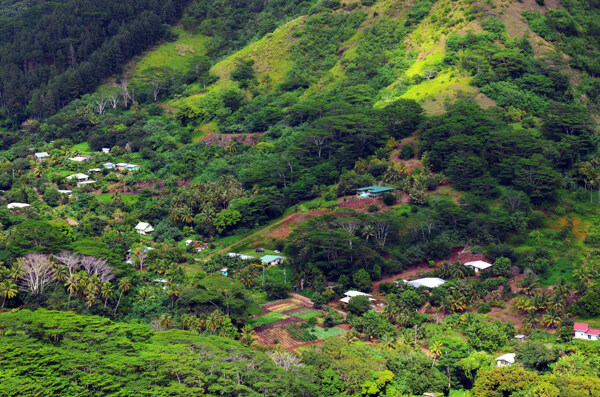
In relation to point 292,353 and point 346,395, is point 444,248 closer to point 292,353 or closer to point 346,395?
point 292,353

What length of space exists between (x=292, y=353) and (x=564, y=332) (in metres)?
23.6

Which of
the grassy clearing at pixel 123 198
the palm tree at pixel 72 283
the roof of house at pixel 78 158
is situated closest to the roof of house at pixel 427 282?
the palm tree at pixel 72 283

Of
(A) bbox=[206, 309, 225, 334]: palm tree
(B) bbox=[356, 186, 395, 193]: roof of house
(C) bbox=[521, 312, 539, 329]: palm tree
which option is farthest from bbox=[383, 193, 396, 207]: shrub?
(A) bbox=[206, 309, 225, 334]: palm tree

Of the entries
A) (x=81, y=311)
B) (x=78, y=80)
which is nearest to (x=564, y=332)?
(x=81, y=311)

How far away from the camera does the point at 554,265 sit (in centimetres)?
A: 7744

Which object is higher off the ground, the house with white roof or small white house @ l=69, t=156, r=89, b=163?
small white house @ l=69, t=156, r=89, b=163

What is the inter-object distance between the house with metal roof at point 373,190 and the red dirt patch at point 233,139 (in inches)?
1044

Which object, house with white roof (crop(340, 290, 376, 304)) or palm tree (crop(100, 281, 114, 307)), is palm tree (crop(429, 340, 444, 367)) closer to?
house with white roof (crop(340, 290, 376, 304))

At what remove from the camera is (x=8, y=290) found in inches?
2643

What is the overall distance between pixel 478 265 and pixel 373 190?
1879 cm

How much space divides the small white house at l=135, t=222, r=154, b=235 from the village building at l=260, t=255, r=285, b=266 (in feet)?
52.8

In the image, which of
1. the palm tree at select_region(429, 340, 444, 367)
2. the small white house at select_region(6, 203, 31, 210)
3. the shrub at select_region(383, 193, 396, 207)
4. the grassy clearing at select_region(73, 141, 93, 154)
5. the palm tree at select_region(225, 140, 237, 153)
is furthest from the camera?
the grassy clearing at select_region(73, 141, 93, 154)

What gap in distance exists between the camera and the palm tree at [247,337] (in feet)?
211

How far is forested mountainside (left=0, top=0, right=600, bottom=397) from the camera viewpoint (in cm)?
5822
